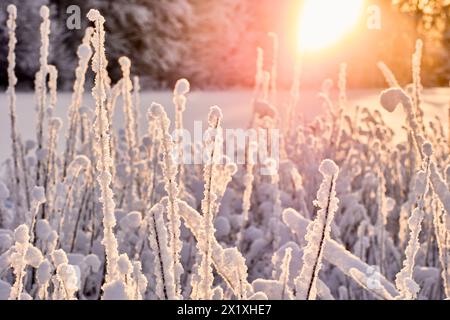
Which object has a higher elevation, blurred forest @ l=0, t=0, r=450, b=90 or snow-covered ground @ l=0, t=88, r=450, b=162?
blurred forest @ l=0, t=0, r=450, b=90

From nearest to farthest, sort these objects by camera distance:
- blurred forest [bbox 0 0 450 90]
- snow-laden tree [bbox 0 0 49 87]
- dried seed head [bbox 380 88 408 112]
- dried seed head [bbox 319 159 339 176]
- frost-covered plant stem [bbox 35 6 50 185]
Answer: dried seed head [bbox 319 159 339 176], dried seed head [bbox 380 88 408 112], frost-covered plant stem [bbox 35 6 50 185], snow-laden tree [bbox 0 0 49 87], blurred forest [bbox 0 0 450 90]

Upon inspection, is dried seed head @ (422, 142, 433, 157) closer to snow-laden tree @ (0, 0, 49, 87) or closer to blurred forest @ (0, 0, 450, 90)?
snow-laden tree @ (0, 0, 49, 87)

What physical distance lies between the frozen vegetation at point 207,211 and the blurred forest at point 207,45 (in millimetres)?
2296

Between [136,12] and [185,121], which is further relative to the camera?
[136,12]

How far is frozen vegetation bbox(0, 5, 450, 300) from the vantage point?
0.81m

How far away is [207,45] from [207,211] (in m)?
9.33

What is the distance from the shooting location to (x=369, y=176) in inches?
92.4

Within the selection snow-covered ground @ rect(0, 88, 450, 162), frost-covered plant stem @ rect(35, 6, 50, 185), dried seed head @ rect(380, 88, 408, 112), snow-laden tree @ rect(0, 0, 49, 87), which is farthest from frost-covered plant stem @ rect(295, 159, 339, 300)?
snow-laden tree @ rect(0, 0, 49, 87)

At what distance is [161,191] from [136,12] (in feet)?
17.3

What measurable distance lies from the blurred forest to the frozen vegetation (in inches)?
90.4

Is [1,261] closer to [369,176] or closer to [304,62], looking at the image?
[369,176]

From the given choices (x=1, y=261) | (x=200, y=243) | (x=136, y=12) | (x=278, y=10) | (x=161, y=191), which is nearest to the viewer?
(x=200, y=243)

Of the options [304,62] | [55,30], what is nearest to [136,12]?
[55,30]

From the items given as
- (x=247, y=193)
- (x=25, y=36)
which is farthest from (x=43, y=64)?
(x=25, y=36)
